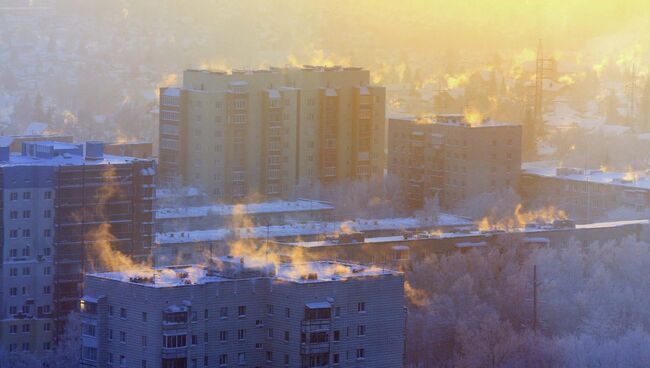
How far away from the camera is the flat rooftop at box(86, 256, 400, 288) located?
19828mm

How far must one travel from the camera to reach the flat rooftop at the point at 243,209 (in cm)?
3017

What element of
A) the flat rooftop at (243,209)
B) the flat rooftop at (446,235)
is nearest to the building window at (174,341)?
the flat rooftop at (446,235)

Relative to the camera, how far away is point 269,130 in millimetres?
34844

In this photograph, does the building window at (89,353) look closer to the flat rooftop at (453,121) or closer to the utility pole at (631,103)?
the flat rooftop at (453,121)

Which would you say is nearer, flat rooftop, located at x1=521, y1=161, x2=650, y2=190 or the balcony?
the balcony

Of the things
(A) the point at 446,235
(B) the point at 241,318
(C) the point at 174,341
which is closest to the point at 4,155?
(A) the point at 446,235

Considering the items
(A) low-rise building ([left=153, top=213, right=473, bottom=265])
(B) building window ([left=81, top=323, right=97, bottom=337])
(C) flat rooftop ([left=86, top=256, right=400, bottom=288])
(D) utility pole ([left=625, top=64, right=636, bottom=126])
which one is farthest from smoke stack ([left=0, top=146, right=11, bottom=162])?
(D) utility pole ([left=625, top=64, right=636, bottom=126])

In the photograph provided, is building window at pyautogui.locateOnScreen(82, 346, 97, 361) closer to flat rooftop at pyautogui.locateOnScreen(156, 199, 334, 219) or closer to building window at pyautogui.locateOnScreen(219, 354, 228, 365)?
building window at pyautogui.locateOnScreen(219, 354, 228, 365)

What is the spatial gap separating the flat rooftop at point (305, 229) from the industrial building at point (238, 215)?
0.75 m

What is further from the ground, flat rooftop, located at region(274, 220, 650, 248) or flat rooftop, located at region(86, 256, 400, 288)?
flat rooftop, located at region(274, 220, 650, 248)

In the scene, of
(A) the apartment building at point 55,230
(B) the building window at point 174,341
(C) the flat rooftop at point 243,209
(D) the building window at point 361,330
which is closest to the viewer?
(B) the building window at point 174,341

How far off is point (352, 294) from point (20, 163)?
6323 mm

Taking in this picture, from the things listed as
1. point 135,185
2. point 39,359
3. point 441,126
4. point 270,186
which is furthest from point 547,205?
point 39,359

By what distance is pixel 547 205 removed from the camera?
111 ft
